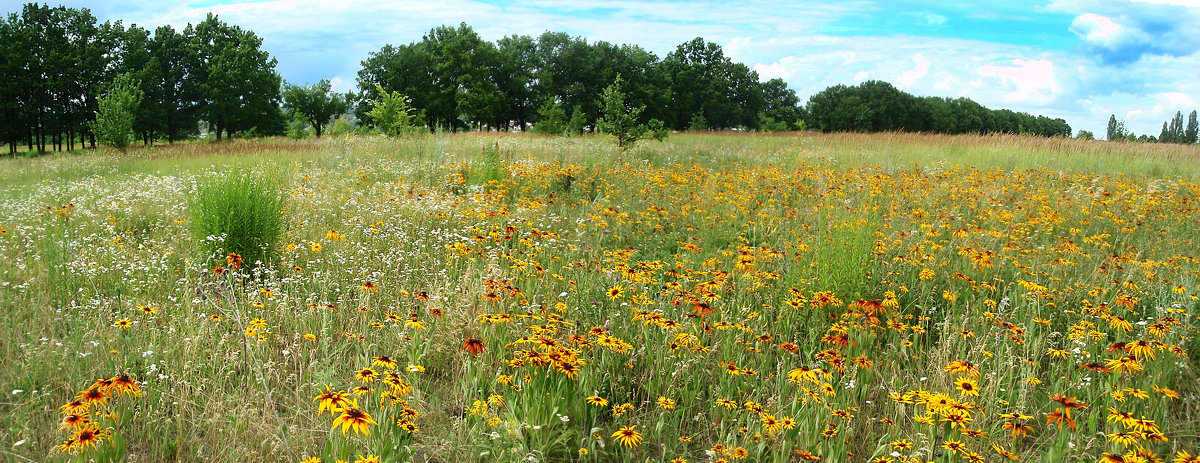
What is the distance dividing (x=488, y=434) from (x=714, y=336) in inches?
59.6

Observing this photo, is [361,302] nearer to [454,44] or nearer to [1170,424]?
[1170,424]

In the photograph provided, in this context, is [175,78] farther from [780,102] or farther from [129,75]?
[780,102]

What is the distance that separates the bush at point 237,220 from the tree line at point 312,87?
52.1 ft

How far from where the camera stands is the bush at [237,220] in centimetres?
494

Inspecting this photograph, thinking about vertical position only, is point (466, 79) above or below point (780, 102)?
below

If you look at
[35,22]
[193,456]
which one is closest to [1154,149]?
[193,456]

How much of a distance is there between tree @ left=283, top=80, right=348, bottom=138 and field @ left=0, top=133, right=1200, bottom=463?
5765cm

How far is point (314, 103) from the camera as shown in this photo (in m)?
59.8

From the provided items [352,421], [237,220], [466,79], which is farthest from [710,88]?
[352,421]

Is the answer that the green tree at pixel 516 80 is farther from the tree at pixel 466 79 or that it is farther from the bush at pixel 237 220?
the bush at pixel 237 220

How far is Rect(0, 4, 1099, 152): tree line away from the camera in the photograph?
115 ft

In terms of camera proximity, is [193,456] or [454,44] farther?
[454,44]

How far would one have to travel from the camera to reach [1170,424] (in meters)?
2.87

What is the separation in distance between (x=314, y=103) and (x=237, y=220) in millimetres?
61279
